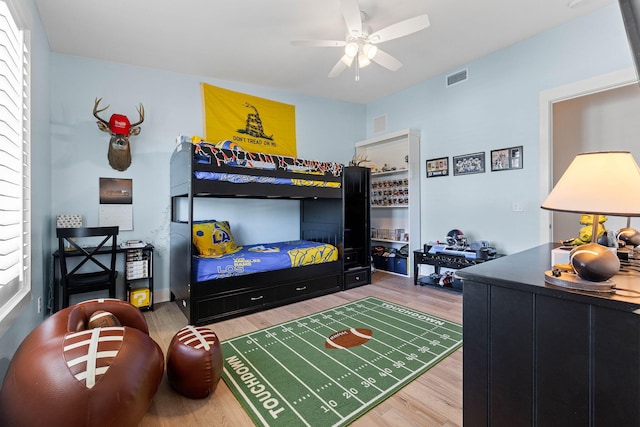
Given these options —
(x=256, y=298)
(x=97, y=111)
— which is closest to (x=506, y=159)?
(x=256, y=298)

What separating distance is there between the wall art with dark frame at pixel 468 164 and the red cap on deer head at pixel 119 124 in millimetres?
4102

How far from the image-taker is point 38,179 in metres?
2.43

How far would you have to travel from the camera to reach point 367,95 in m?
4.79

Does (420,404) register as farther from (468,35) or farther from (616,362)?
(468,35)

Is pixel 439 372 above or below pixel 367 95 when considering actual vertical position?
below

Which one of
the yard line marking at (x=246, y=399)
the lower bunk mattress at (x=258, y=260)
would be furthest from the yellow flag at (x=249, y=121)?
the yard line marking at (x=246, y=399)

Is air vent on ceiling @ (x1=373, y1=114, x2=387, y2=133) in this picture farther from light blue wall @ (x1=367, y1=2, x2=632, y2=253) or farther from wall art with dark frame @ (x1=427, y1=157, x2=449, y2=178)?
wall art with dark frame @ (x1=427, y1=157, x2=449, y2=178)

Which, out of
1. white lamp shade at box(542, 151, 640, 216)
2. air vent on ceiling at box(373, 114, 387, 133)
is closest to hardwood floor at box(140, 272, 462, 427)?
white lamp shade at box(542, 151, 640, 216)

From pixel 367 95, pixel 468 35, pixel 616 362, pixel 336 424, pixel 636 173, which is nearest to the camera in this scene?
pixel 616 362

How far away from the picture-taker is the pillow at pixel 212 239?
3.15 metres

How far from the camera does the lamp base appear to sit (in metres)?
0.93

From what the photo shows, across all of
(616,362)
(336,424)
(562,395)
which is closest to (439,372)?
(336,424)

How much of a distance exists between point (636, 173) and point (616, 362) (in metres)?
0.63

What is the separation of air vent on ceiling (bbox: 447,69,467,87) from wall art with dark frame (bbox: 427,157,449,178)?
3.38 ft
